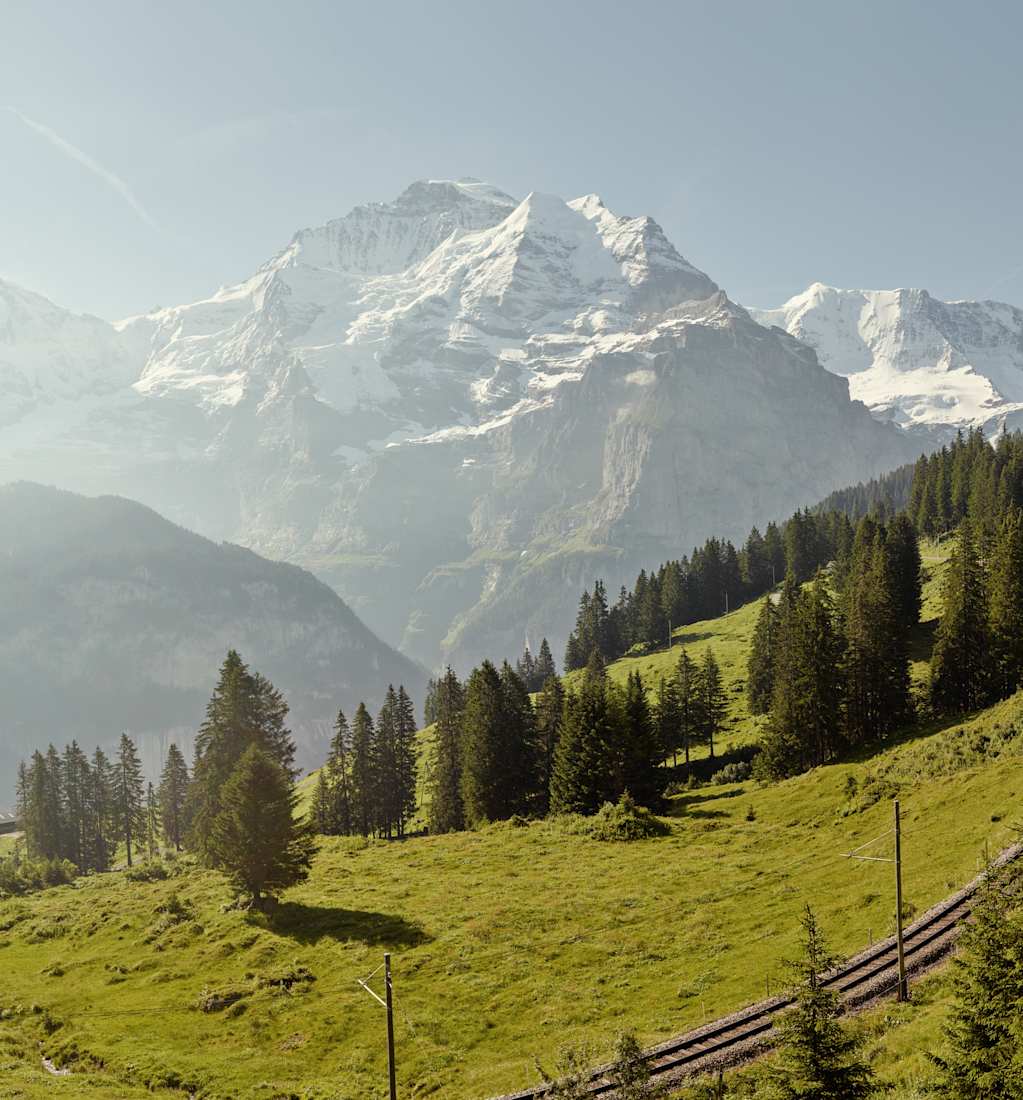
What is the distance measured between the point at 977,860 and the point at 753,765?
157 ft

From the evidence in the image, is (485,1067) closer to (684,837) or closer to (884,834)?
(884,834)

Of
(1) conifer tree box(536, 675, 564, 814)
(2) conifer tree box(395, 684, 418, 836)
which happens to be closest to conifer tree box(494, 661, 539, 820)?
(1) conifer tree box(536, 675, 564, 814)

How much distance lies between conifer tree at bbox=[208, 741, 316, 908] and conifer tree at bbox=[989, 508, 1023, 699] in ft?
199

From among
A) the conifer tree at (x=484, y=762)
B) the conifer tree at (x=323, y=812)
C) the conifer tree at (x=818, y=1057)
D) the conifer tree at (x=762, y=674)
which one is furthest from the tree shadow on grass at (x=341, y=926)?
the conifer tree at (x=762, y=674)

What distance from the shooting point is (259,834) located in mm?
58094

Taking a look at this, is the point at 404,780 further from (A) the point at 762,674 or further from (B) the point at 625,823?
(A) the point at 762,674

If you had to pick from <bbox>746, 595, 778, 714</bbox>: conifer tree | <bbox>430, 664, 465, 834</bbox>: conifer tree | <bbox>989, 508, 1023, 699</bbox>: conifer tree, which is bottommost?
<bbox>430, 664, 465, 834</bbox>: conifer tree

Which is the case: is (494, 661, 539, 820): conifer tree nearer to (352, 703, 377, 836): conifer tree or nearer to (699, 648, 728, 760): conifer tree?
(352, 703, 377, 836): conifer tree

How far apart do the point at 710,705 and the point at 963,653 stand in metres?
31.8

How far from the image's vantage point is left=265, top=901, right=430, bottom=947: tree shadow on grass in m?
49.8

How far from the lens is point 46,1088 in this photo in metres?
33.1

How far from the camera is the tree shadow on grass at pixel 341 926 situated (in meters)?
49.8

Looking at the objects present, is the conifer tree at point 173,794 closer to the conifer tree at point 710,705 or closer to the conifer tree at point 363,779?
the conifer tree at point 363,779

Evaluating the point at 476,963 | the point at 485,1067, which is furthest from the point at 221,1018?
the point at 485,1067
